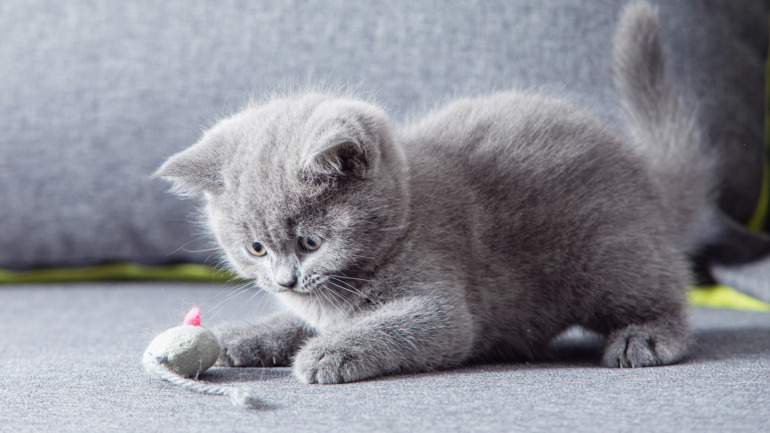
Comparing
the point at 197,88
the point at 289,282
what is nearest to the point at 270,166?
the point at 289,282

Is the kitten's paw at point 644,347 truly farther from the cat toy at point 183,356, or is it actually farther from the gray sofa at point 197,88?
the cat toy at point 183,356

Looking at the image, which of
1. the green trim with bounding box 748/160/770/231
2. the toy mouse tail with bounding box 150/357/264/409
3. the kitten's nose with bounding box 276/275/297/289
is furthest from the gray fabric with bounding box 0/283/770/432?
the green trim with bounding box 748/160/770/231

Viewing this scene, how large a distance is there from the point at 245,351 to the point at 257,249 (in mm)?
177

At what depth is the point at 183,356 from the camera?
1.06 m

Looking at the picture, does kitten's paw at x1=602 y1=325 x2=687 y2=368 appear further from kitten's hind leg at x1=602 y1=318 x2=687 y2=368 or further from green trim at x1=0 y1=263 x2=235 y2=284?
green trim at x1=0 y1=263 x2=235 y2=284

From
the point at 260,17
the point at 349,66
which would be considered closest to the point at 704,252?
the point at 349,66

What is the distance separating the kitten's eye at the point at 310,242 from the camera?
3.71 feet

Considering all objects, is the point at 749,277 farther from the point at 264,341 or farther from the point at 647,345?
the point at 264,341

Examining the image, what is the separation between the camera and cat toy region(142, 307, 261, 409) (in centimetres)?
101

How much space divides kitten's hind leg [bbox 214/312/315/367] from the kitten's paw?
0.53m

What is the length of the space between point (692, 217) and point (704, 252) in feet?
1.09

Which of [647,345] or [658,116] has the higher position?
[658,116]

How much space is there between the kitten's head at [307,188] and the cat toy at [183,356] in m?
0.15

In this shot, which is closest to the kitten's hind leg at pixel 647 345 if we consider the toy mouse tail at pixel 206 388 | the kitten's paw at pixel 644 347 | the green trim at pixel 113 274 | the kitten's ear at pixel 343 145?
the kitten's paw at pixel 644 347
